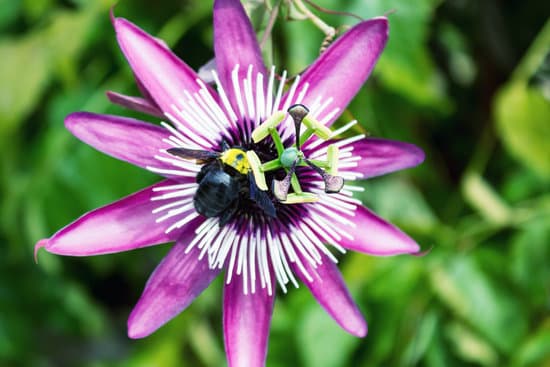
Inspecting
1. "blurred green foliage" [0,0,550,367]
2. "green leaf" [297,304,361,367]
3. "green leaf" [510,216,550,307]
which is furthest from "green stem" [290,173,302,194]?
"green leaf" [510,216,550,307]

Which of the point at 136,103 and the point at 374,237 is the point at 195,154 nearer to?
the point at 136,103

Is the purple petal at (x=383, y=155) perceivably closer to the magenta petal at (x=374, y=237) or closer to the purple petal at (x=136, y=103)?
the magenta petal at (x=374, y=237)

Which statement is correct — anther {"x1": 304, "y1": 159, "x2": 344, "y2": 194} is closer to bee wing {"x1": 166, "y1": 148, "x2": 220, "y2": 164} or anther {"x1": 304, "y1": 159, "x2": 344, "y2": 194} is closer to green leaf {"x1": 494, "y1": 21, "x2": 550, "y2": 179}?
bee wing {"x1": 166, "y1": 148, "x2": 220, "y2": 164}

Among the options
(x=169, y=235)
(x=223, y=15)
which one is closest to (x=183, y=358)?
(x=169, y=235)

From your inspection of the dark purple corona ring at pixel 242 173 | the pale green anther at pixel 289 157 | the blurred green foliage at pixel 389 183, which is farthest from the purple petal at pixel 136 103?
the blurred green foliage at pixel 389 183

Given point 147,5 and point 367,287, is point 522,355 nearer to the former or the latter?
point 367,287

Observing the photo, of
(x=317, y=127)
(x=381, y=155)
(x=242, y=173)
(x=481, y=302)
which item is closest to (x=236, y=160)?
(x=242, y=173)
